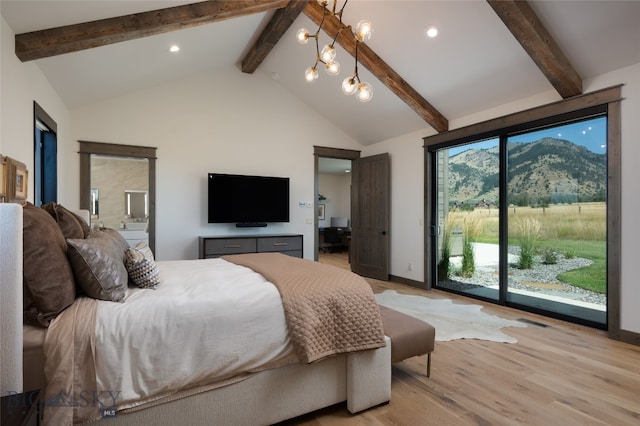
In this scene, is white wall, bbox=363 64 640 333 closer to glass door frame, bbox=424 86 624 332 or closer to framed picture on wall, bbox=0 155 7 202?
glass door frame, bbox=424 86 624 332

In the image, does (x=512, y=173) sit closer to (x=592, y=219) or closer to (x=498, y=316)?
(x=592, y=219)

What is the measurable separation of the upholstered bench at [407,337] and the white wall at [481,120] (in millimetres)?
2211

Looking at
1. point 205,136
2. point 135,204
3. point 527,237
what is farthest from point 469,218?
point 135,204

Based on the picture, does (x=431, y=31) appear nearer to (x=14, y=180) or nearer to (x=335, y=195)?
(x=14, y=180)

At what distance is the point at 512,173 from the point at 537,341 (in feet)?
6.71

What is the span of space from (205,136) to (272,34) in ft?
6.05

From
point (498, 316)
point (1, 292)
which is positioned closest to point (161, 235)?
point (1, 292)

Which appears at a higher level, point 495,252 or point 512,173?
point 512,173

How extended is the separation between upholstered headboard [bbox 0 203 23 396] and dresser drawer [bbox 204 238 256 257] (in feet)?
11.8

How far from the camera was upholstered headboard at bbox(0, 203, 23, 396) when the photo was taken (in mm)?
1050

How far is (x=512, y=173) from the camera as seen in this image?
4.04 meters

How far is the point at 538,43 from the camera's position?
290cm

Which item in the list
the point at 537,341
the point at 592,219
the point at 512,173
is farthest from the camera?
the point at 512,173

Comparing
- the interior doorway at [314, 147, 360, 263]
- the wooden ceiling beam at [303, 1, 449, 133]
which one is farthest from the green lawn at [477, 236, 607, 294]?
the interior doorway at [314, 147, 360, 263]
